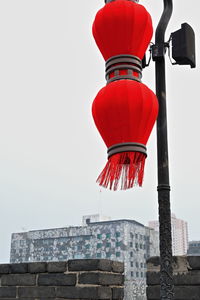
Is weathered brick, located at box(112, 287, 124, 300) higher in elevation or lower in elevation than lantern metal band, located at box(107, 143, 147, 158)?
lower

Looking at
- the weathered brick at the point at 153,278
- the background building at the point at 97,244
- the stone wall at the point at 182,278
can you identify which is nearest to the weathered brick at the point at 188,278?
the stone wall at the point at 182,278

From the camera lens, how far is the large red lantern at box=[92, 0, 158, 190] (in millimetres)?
1662

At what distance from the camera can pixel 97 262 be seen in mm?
3514

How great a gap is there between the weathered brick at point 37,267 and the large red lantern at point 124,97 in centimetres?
234

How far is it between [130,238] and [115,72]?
6847cm

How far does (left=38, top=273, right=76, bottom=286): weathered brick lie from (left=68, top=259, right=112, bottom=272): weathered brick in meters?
0.08

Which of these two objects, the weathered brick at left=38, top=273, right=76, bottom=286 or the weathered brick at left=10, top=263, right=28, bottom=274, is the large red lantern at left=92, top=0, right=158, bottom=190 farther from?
the weathered brick at left=10, top=263, right=28, bottom=274

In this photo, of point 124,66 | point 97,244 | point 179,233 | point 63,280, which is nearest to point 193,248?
point 179,233

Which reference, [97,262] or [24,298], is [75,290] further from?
[24,298]

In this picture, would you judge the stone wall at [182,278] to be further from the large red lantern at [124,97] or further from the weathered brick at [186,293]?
the large red lantern at [124,97]

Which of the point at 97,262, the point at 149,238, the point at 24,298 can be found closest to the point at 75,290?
the point at 97,262

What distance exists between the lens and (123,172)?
1752 mm

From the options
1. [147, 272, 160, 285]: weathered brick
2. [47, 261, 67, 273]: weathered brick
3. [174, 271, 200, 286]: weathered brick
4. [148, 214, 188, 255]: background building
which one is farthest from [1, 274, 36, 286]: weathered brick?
[148, 214, 188, 255]: background building

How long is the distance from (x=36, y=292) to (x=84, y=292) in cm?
57
